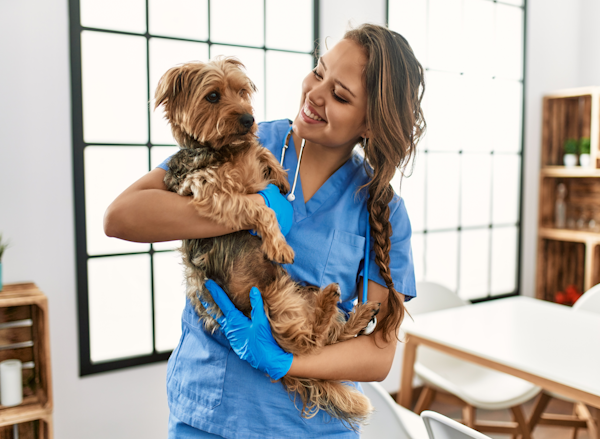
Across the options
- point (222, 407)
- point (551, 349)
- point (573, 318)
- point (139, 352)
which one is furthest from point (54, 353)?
point (573, 318)

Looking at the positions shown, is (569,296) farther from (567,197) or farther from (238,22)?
(238,22)

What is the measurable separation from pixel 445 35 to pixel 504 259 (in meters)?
1.90

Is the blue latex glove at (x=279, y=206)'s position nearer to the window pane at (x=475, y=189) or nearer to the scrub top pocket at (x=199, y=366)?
the scrub top pocket at (x=199, y=366)

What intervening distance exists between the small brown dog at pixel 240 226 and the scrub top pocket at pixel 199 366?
41 millimetres

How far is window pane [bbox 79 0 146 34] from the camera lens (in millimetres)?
2210

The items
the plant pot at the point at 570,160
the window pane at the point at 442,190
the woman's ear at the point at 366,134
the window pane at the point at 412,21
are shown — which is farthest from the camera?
the plant pot at the point at 570,160

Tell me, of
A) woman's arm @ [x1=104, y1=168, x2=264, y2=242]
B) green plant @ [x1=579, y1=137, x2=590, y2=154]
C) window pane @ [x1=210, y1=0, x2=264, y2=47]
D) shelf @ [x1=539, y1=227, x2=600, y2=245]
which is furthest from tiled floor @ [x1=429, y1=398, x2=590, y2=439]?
window pane @ [x1=210, y1=0, x2=264, y2=47]

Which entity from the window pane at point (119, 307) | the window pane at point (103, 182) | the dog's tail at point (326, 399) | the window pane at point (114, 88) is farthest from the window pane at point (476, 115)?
the dog's tail at point (326, 399)

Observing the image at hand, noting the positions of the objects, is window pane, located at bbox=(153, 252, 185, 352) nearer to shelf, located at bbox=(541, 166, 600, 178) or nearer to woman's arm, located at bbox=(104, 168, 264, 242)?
woman's arm, located at bbox=(104, 168, 264, 242)

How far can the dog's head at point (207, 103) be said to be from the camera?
113cm

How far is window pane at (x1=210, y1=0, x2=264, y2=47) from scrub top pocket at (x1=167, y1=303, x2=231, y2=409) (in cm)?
187

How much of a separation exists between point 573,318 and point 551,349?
20.4 inches

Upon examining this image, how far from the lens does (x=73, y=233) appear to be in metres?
2.21

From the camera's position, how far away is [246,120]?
44.6 inches
